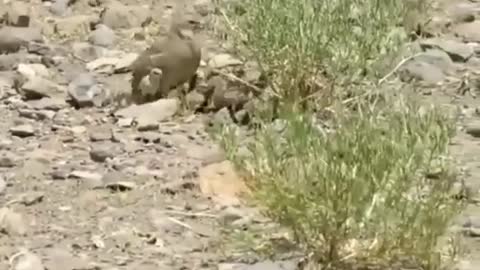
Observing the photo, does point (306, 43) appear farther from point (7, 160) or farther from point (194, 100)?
point (7, 160)

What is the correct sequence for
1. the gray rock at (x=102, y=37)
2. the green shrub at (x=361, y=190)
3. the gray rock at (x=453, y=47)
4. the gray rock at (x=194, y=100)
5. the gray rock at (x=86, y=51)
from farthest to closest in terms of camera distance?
the gray rock at (x=102, y=37), the gray rock at (x=86, y=51), the gray rock at (x=453, y=47), the gray rock at (x=194, y=100), the green shrub at (x=361, y=190)

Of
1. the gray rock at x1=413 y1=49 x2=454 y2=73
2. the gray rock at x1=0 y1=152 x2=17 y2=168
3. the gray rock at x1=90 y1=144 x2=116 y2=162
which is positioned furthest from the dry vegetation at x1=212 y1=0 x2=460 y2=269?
the gray rock at x1=413 y1=49 x2=454 y2=73

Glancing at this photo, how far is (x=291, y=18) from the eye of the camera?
130 inches

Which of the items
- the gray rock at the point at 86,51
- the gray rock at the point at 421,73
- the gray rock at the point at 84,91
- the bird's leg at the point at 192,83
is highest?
the gray rock at the point at 421,73

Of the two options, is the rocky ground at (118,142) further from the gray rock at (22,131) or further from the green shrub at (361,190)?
the green shrub at (361,190)

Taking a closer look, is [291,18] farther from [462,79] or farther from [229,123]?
[462,79]

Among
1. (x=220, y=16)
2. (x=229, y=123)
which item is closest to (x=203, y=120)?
(x=229, y=123)

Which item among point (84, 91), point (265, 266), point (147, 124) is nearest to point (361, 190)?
point (265, 266)

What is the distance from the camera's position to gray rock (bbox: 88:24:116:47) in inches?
163

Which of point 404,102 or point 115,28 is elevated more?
point 404,102

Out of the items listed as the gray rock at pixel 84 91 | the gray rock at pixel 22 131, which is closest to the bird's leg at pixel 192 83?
the gray rock at pixel 84 91

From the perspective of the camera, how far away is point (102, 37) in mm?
4176

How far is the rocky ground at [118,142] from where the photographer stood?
8.41ft

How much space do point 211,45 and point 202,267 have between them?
1631 millimetres
